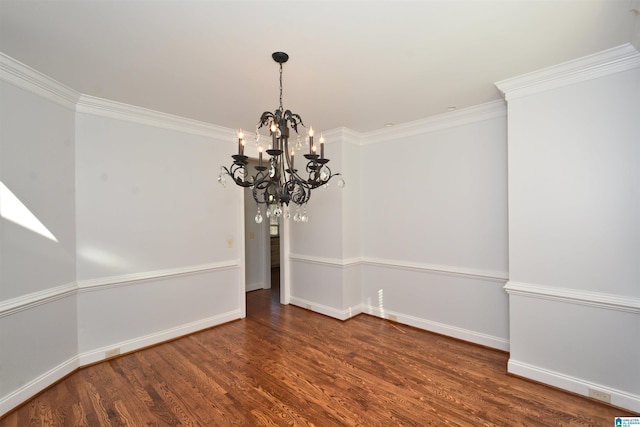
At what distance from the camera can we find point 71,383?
2672 mm

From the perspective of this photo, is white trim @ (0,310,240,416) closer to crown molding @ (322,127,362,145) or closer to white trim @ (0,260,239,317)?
white trim @ (0,260,239,317)

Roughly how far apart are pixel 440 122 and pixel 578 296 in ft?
7.60

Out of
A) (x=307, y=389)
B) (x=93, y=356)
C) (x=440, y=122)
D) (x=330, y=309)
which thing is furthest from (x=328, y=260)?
(x=93, y=356)

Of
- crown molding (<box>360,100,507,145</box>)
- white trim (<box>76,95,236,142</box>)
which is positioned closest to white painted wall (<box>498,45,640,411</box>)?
crown molding (<box>360,100,507,145</box>)

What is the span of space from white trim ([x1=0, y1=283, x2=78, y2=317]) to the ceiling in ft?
6.21

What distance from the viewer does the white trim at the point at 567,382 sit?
225 centimetres

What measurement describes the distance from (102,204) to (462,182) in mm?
4079

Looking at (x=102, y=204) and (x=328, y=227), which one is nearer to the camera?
(x=102, y=204)

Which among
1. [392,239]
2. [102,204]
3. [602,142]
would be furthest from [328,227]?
[602,142]

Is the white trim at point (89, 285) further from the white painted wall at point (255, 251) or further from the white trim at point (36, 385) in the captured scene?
the white painted wall at point (255, 251)

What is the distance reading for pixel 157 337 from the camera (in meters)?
3.46

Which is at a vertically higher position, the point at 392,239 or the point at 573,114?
the point at 573,114

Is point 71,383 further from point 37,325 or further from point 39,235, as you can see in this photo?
point 39,235

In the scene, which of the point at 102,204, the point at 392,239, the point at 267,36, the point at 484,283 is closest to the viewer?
the point at 267,36
